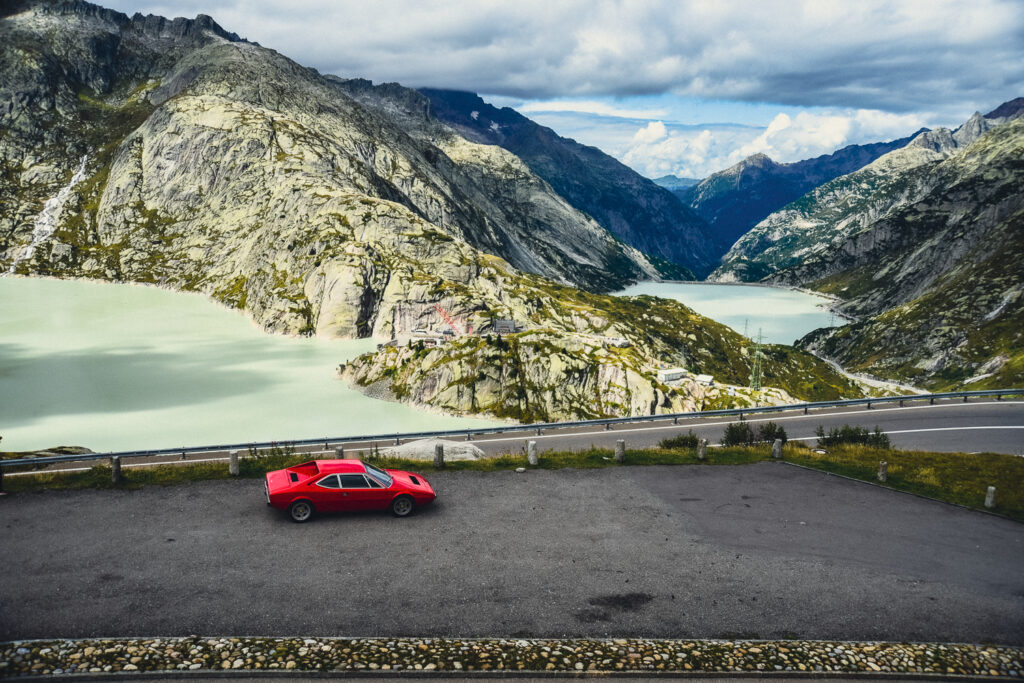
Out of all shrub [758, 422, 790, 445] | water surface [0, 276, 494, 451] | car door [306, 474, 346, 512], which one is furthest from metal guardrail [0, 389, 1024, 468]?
water surface [0, 276, 494, 451]

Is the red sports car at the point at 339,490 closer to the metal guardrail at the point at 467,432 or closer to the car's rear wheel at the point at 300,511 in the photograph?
the car's rear wheel at the point at 300,511

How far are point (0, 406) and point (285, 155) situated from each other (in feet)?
380

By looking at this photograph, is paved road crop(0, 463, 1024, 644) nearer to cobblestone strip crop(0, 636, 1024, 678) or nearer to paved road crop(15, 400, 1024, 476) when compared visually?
cobblestone strip crop(0, 636, 1024, 678)

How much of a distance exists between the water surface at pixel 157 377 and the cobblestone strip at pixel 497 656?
6723 cm

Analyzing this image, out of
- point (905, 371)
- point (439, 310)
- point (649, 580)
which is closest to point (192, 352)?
point (439, 310)

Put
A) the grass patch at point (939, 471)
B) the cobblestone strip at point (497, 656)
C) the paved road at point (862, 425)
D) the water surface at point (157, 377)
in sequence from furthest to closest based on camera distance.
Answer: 1. the water surface at point (157, 377)
2. the paved road at point (862, 425)
3. the grass patch at point (939, 471)
4. the cobblestone strip at point (497, 656)

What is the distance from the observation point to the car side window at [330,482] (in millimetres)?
24578

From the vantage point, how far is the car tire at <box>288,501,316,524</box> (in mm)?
24359

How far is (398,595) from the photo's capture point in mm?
20047

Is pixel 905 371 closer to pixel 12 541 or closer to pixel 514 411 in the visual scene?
pixel 514 411

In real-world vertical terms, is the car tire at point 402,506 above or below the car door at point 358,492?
below

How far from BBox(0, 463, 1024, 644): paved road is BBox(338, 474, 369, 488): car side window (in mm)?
1284

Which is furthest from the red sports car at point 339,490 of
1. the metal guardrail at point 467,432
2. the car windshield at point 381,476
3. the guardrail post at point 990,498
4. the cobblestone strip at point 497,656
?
the guardrail post at point 990,498

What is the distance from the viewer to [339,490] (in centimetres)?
2458
